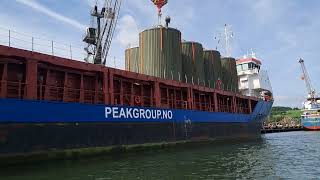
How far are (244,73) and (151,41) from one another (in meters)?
23.1

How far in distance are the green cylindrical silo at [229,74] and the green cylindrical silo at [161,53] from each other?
12117 mm

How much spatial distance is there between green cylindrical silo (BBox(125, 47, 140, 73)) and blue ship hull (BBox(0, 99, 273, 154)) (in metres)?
9.07

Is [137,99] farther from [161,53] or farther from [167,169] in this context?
[167,169]

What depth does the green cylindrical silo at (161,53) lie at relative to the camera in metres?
31.7

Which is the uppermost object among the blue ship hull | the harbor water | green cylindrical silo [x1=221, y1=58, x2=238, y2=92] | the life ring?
green cylindrical silo [x1=221, y1=58, x2=238, y2=92]

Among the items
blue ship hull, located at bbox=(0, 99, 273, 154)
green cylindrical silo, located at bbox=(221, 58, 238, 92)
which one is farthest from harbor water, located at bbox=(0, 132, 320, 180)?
green cylindrical silo, located at bbox=(221, 58, 238, 92)

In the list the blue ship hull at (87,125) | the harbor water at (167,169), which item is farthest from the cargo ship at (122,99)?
the harbor water at (167,169)

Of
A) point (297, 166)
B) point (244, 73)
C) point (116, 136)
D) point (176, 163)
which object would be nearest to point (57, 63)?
point (116, 136)

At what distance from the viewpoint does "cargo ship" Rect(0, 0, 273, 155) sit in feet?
56.4

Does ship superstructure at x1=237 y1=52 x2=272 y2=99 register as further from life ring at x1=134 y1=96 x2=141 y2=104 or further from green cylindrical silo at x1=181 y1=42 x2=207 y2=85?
life ring at x1=134 y1=96 x2=141 y2=104

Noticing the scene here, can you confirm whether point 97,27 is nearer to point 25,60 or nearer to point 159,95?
point 159,95

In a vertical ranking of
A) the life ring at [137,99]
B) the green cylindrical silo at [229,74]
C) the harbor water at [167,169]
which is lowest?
the harbor water at [167,169]

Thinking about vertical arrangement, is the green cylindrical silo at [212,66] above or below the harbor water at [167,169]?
above

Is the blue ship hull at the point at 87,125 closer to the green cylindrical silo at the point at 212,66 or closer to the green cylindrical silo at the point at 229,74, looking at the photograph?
the green cylindrical silo at the point at 212,66
